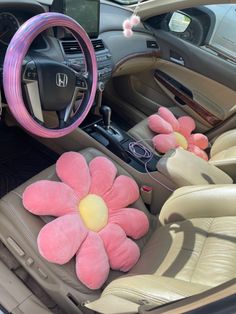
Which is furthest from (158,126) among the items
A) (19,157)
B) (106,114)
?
(19,157)

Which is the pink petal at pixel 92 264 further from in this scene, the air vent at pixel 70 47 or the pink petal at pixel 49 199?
the air vent at pixel 70 47

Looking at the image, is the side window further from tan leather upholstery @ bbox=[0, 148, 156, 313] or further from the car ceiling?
tan leather upholstery @ bbox=[0, 148, 156, 313]

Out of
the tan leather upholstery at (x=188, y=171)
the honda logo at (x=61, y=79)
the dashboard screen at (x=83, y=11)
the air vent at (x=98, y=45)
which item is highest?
the dashboard screen at (x=83, y=11)

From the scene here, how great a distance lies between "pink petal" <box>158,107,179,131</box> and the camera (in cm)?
237

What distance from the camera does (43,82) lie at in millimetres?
1337

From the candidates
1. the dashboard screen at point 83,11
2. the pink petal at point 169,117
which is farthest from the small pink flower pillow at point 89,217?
the pink petal at point 169,117

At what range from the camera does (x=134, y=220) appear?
1614mm

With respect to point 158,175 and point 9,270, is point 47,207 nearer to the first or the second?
point 9,270

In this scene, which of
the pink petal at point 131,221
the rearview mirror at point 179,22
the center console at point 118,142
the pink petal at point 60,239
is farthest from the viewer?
the rearview mirror at point 179,22

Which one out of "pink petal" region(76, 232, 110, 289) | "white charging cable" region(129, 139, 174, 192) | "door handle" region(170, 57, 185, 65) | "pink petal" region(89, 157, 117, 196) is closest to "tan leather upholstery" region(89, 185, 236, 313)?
"pink petal" region(76, 232, 110, 289)

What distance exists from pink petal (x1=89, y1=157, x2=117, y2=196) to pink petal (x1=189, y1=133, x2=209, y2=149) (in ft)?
2.60

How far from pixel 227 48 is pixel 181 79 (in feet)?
0.99

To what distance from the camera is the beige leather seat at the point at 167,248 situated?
1.26m

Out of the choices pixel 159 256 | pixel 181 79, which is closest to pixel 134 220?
pixel 159 256
